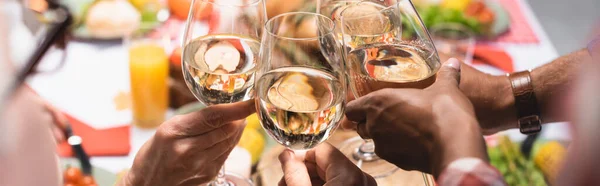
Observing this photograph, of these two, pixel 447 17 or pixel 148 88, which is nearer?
pixel 148 88

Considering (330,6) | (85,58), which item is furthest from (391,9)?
(85,58)

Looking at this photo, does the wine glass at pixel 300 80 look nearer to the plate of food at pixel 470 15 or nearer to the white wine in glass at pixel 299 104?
the white wine in glass at pixel 299 104

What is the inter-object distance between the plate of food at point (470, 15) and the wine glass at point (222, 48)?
1.17 meters

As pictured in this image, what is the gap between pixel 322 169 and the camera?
3.53 feet

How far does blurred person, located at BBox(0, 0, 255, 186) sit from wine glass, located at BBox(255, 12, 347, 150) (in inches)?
5.5

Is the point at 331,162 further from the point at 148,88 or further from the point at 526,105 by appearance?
the point at 148,88

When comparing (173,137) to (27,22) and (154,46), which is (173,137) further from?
(154,46)

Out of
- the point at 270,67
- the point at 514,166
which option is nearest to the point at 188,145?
the point at 270,67

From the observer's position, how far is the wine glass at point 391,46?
3.29 feet

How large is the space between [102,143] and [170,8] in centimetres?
71

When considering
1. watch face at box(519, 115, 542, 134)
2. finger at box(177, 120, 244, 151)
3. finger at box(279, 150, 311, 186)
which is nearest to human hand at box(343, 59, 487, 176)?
finger at box(279, 150, 311, 186)

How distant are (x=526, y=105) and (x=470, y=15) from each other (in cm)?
90

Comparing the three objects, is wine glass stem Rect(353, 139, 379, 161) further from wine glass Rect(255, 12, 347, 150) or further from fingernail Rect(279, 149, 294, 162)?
wine glass Rect(255, 12, 347, 150)

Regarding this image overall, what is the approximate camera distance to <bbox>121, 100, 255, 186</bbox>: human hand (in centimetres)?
104
